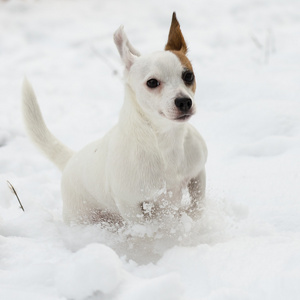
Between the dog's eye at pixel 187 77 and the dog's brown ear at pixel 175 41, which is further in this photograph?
the dog's brown ear at pixel 175 41

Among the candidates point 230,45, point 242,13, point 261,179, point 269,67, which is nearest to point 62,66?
point 230,45

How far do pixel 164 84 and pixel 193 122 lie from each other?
7.15 feet

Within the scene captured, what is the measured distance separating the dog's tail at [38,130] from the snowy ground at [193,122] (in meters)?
0.36

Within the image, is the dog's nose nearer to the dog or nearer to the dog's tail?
the dog

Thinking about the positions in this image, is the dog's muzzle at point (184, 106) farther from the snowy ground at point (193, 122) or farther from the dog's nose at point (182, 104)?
the snowy ground at point (193, 122)

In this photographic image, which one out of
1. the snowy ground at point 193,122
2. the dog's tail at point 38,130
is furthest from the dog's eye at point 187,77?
the dog's tail at point 38,130

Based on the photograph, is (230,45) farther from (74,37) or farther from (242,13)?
(74,37)

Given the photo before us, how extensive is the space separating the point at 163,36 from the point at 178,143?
5381 millimetres

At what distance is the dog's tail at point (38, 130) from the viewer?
2.90 meters

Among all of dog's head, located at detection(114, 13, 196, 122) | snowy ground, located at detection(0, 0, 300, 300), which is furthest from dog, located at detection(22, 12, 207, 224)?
snowy ground, located at detection(0, 0, 300, 300)

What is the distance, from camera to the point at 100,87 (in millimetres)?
5680

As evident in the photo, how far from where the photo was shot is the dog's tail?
9.50ft

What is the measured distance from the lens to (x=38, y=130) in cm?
298

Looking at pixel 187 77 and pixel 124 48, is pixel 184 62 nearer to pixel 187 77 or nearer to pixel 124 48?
pixel 187 77
